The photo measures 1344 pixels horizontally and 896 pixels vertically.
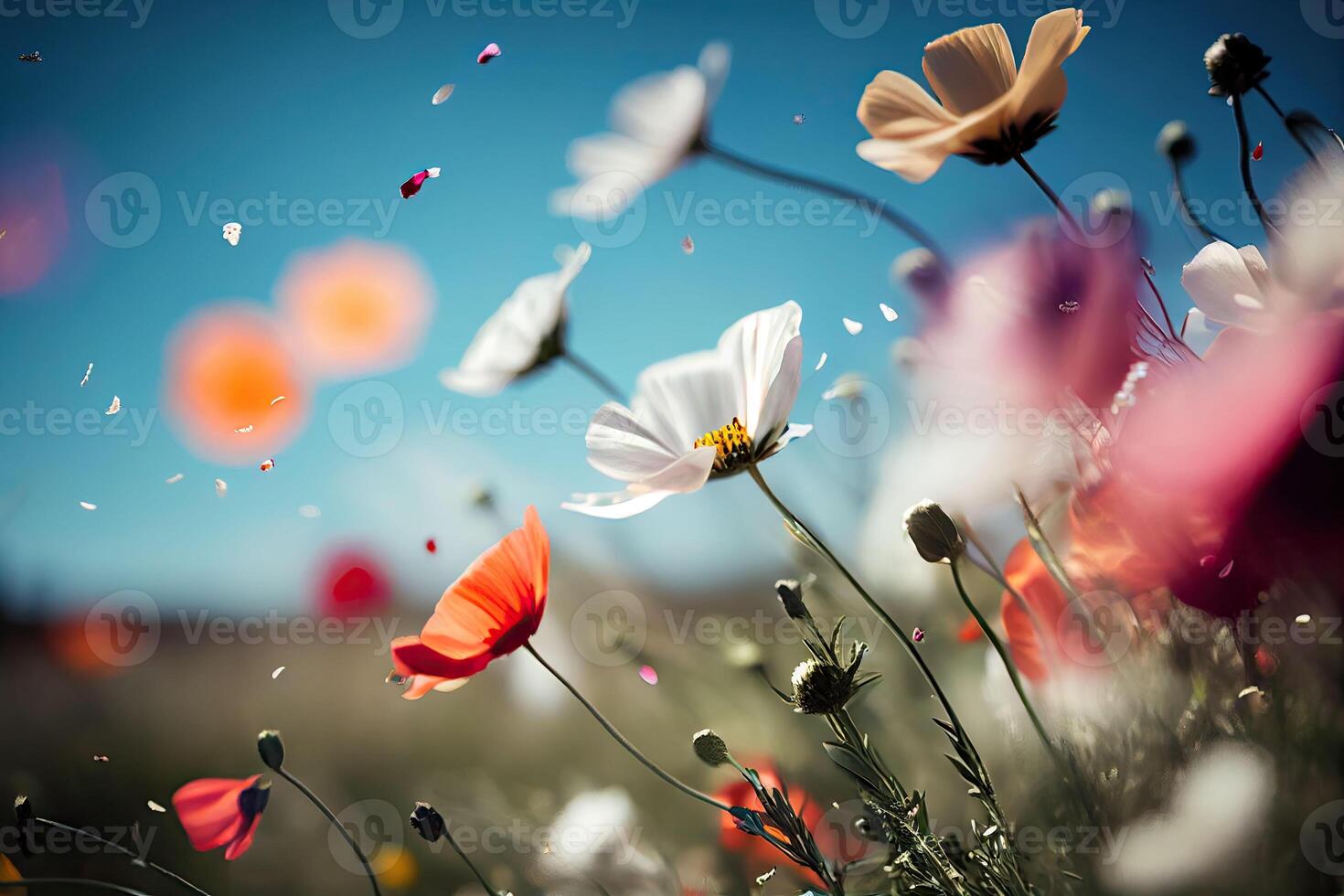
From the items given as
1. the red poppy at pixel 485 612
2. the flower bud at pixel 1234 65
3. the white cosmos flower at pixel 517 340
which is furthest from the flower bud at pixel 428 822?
the flower bud at pixel 1234 65

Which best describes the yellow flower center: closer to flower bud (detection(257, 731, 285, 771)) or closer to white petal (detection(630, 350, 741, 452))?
white petal (detection(630, 350, 741, 452))

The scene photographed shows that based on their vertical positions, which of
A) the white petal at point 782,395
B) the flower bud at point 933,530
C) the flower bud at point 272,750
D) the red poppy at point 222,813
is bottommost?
the red poppy at point 222,813

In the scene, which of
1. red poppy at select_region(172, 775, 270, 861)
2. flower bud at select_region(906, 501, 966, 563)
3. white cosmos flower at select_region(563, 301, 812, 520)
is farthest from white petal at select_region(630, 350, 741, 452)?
red poppy at select_region(172, 775, 270, 861)

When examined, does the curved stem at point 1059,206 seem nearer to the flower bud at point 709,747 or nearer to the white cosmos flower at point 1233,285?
the white cosmos flower at point 1233,285

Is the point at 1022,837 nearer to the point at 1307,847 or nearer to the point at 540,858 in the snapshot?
the point at 1307,847

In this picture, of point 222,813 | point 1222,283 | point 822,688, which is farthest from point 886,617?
point 222,813

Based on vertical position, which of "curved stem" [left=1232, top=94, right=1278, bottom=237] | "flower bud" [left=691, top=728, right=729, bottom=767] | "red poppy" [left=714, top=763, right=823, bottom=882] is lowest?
"red poppy" [left=714, top=763, right=823, bottom=882]
